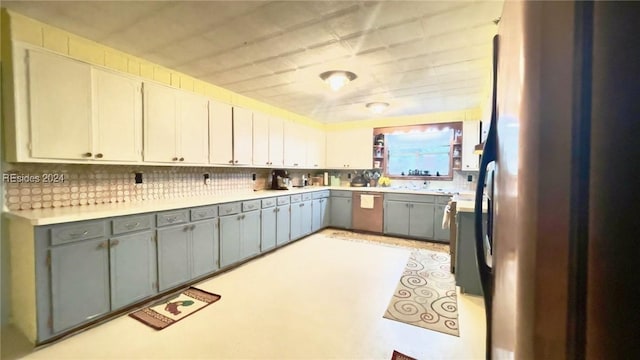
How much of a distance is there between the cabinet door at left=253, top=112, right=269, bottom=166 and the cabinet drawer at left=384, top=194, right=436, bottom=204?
233 cm

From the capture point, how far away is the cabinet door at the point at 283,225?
4059 millimetres

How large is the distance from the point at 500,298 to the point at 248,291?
8.18ft

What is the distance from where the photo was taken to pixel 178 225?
266cm

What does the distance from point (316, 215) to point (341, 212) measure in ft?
2.02

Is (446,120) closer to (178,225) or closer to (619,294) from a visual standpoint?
(178,225)

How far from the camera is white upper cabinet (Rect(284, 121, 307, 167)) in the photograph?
4.79m

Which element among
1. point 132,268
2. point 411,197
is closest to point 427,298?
point 411,197

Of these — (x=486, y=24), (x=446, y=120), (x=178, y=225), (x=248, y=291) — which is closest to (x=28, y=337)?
(x=178, y=225)

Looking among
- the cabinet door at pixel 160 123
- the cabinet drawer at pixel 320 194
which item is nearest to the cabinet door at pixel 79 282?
the cabinet door at pixel 160 123

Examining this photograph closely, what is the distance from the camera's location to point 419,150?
5309mm

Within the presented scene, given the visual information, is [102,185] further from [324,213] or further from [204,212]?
[324,213]

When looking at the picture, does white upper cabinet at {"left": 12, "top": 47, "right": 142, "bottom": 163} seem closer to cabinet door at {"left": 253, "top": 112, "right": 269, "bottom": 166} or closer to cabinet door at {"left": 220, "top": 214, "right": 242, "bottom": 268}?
cabinet door at {"left": 220, "top": 214, "right": 242, "bottom": 268}

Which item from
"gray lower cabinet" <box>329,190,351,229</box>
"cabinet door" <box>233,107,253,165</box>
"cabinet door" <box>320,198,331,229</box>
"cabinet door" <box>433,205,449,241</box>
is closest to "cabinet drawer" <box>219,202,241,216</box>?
"cabinet door" <box>233,107,253,165</box>

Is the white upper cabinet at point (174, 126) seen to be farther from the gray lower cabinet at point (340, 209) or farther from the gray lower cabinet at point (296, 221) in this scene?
the gray lower cabinet at point (340, 209)
